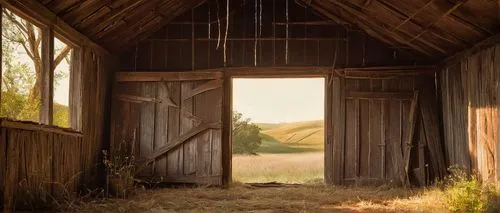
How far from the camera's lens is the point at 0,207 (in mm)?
5742

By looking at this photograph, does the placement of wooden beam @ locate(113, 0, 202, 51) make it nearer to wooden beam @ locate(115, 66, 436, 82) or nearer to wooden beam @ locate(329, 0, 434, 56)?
wooden beam @ locate(115, 66, 436, 82)

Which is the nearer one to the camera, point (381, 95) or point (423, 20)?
point (423, 20)

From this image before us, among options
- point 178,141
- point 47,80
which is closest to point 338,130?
point 178,141

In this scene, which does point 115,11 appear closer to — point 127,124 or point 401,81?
point 127,124

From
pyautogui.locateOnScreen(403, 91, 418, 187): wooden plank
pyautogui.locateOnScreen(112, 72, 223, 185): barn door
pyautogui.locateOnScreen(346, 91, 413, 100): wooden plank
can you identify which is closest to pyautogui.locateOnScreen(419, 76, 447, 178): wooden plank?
pyautogui.locateOnScreen(403, 91, 418, 187): wooden plank

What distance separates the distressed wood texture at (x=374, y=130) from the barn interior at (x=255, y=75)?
2 cm

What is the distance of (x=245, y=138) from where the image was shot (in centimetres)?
2094

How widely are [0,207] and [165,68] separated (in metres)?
5.17

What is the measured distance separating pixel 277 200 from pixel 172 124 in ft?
9.67

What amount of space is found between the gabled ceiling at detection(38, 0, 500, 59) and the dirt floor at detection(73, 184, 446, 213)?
2.36 m

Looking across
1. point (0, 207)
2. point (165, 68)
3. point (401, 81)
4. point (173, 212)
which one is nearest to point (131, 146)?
point (165, 68)

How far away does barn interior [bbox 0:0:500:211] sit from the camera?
29.6 ft

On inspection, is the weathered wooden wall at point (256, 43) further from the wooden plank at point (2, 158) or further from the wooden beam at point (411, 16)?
the wooden plank at point (2, 158)

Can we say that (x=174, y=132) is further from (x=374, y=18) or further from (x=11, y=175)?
(x=11, y=175)
